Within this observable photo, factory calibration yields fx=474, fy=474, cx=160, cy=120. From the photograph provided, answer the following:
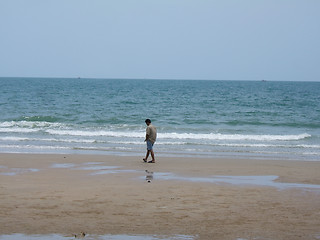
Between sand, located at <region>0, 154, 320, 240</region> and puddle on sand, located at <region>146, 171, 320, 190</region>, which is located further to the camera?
puddle on sand, located at <region>146, 171, 320, 190</region>

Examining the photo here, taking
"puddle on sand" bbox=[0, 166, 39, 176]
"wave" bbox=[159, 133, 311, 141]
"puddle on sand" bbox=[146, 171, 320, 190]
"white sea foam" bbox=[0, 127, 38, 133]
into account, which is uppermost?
"wave" bbox=[159, 133, 311, 141]

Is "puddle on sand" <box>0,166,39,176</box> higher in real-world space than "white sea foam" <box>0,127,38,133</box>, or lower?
lower

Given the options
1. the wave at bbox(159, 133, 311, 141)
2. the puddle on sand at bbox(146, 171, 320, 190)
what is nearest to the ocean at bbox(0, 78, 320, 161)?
the wave at bbox(159, 133, 311, 141)

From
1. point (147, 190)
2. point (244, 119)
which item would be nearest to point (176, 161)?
point (147, 190)

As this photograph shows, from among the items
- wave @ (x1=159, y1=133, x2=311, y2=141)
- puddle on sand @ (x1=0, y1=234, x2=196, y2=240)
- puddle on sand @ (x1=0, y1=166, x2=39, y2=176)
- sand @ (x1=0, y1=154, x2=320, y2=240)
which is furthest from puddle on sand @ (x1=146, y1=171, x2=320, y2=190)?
wave @ (x1=159, y1=133, x2=311, y2=141)

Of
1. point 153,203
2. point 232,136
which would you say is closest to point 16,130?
point 232,136

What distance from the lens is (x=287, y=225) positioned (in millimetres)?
A: 7945

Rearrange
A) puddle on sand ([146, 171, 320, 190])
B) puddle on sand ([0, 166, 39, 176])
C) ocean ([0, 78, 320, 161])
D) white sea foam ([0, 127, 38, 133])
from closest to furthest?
puddle on sand ([146, 171, 320, 190]), puddle on sand ([0, 166, 39, 176]), ocean ([0, 78, 320, 161]), white sea foam ([0, 127, 38, 133])

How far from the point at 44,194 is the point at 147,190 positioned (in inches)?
87.2

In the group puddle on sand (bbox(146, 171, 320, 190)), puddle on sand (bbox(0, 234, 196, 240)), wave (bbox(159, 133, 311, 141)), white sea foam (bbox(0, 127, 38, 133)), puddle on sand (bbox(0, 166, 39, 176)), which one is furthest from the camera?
white sea foam (bbox(0, 127, 38, 133))

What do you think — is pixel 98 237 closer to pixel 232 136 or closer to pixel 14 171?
pixel 14 171

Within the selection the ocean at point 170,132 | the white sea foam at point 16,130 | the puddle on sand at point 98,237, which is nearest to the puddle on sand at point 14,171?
the ocean at point 170,132

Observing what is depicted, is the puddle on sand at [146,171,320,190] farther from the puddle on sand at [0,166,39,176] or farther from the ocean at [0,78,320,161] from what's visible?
the ocean at [0,78,320,161]

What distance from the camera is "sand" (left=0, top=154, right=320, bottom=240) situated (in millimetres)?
7703
